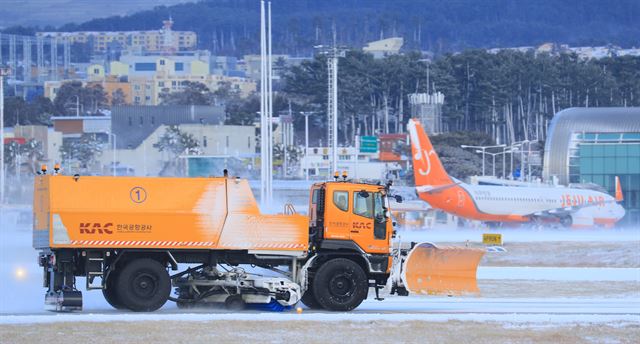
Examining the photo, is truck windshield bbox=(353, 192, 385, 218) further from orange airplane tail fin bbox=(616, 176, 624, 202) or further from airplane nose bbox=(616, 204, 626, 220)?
orange airplane tail fin bbox=(616, 176, 624, 202)

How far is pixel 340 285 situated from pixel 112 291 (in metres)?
4.98

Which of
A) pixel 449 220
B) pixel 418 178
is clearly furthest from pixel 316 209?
pixel 449 220

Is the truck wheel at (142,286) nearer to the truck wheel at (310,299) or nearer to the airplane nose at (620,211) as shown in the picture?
the truck wheel at (310,299)

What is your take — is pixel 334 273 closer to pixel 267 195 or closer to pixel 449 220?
pixel 267 195

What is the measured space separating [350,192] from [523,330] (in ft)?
18.9

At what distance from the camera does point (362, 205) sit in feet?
100.0

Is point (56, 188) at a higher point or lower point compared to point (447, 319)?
higher

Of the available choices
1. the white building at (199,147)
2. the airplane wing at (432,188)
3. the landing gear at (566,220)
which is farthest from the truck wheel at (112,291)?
the white building at (199,147)

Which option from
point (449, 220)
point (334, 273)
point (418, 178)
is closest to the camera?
point (334, 273)

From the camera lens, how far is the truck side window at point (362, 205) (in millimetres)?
30406

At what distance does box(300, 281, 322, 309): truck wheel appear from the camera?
30250mm

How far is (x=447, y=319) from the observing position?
90.8ft

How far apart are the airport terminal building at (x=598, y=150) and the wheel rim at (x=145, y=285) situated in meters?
85.1

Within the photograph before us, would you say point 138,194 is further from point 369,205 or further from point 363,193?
point 369,205
